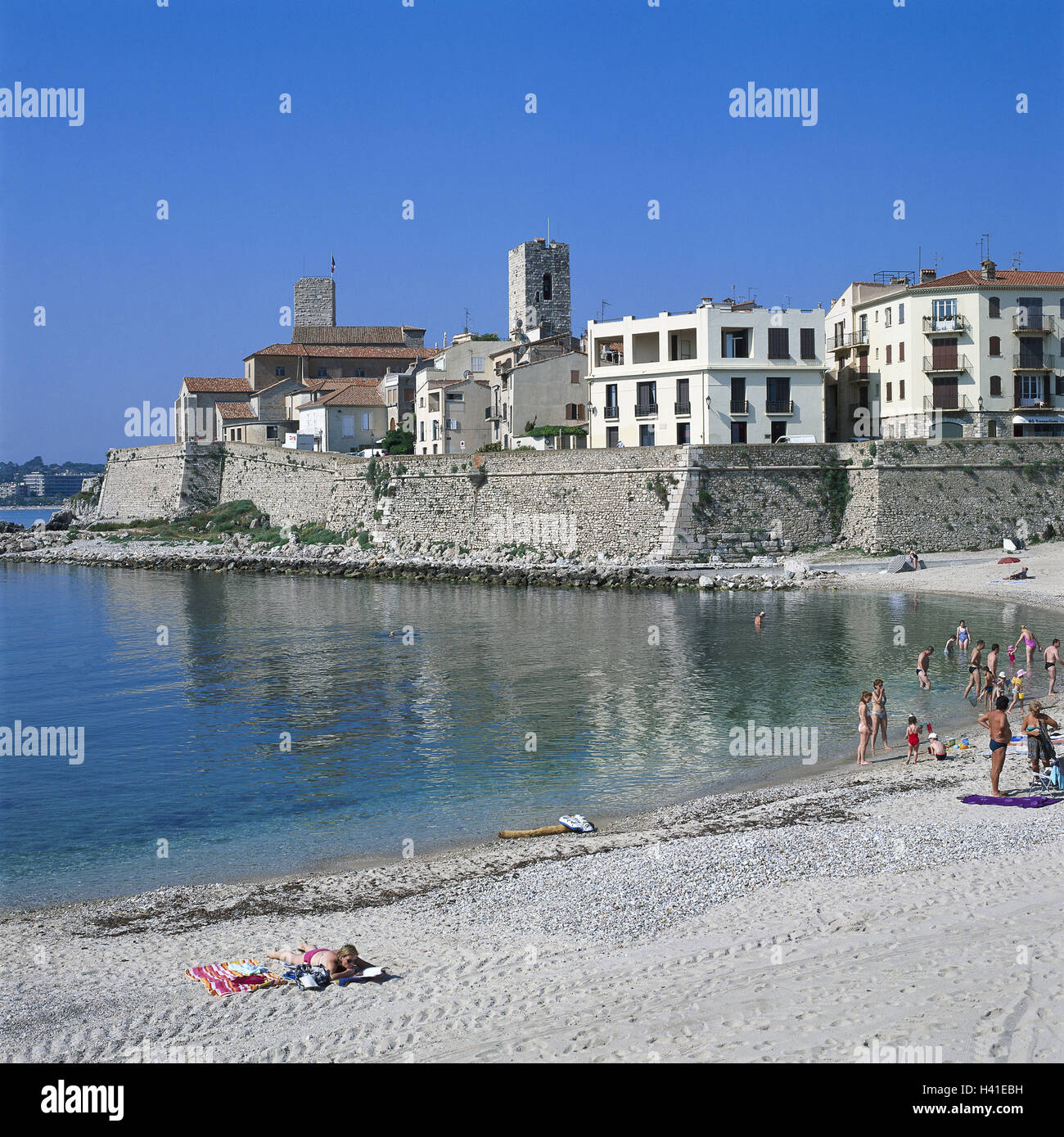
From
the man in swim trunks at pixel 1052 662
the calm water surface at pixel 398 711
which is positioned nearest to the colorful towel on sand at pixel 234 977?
the calm water surface at pixel 398 711

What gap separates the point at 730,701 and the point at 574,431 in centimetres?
3311

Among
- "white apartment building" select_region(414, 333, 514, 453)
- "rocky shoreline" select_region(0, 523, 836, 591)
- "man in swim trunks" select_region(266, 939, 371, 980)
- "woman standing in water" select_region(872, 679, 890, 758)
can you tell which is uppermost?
"white apartment building" select_region(414, 333, 514, 453)

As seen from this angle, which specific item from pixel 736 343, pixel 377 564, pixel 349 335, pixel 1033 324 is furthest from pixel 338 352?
pixel 1033 324

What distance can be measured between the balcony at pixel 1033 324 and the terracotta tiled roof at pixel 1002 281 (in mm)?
1280

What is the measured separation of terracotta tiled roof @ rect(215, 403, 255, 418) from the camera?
253ft

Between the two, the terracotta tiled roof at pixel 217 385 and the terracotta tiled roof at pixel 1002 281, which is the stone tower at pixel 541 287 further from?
the terracotta tiled roof at pixel 1002 281

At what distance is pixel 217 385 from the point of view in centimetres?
8106

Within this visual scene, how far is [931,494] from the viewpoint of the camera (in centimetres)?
4444

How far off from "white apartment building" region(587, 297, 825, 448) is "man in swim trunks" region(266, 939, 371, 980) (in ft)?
127

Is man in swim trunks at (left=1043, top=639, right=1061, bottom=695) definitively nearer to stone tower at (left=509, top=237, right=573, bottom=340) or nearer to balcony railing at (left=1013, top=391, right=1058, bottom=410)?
balcony railing at (left=1013, top=391, right=1058, bottom=410)

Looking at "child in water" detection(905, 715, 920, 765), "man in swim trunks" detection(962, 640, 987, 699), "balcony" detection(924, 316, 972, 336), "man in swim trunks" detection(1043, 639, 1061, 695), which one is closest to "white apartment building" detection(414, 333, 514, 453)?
"balcony" detection(924, 316, 972, 336)

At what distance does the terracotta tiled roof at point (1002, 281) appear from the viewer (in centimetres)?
4712
